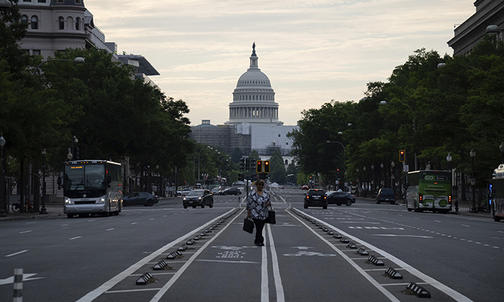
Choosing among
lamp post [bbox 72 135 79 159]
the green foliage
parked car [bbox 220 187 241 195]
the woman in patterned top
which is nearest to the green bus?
the green foliage

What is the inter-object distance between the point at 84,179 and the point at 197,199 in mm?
24851

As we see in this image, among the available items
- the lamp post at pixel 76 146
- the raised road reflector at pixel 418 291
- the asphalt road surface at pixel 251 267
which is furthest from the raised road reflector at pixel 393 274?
the lamp post at pixel 76 146

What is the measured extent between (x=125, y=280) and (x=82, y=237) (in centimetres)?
1601

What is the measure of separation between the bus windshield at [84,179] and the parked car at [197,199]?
22.6 m

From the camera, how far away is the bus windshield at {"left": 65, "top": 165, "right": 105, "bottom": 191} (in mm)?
58500

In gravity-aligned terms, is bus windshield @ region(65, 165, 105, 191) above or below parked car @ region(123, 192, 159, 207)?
above

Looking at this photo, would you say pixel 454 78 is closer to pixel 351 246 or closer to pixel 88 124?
pixel 88 124

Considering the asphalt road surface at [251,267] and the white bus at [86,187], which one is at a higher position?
the white bus at [86,187]

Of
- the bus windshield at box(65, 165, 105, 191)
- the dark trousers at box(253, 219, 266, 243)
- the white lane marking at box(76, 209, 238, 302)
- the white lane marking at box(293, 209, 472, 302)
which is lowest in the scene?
the white lane marking at box(293, 209, 472, 302)

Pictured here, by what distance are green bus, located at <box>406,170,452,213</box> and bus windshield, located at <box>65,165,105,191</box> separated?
77.5ft

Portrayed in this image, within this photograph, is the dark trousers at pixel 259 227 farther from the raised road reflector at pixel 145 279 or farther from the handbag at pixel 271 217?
the raised road reflector at pixel 145 279

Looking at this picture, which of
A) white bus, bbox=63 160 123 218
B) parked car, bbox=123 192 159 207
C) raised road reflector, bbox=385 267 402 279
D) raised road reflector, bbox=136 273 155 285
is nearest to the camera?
raised road reflector, bbox=136 273 155 285

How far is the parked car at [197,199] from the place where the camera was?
270 ft

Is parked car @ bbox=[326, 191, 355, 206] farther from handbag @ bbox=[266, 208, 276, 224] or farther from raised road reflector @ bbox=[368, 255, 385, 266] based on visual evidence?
raised road reflector @ bbox=[368, 255, 385, 266]
